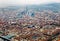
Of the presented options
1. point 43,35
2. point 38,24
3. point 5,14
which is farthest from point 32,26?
point 5,14

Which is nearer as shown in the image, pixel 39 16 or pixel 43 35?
pixel 43 35

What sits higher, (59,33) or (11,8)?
(11,8)

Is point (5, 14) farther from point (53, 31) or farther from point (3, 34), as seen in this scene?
point (53, 31)

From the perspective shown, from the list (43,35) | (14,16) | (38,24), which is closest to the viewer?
(43,35)

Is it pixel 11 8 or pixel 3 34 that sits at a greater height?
pixel 11 8

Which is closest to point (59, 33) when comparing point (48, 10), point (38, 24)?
point (38, 24)

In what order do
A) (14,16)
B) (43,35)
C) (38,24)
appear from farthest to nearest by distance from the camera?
(14,16) < (38,24) < (43,35)

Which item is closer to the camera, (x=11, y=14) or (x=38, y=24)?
(x=38, y=24)

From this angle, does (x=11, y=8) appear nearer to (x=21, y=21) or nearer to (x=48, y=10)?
(x=21, y=21)
